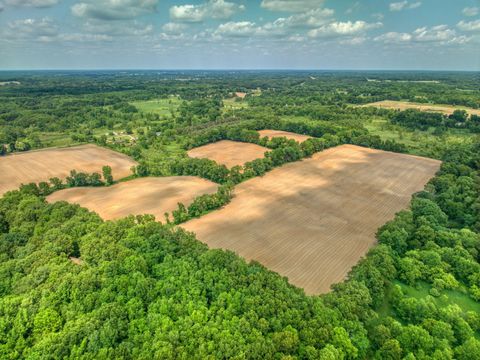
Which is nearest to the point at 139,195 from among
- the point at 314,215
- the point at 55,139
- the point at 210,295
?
the point at 314,215

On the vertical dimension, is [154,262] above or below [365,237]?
above

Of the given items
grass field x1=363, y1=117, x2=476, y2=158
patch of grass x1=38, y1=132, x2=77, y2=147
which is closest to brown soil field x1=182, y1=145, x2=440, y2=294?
grass field x1=363, y1=117, x2=476, y2=158

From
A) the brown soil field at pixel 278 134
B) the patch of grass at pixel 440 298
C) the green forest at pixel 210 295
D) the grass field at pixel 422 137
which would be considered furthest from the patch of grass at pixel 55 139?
the grass field at pixel 422 137

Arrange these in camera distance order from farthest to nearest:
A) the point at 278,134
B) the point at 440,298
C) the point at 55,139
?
the point at 278,134
the point at 55,139
the point at 440,298

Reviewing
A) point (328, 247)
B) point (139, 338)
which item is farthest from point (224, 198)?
point (139, 338)

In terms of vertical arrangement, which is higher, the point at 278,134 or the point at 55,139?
the point at 278,134

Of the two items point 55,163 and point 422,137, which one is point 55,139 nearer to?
point 55,163

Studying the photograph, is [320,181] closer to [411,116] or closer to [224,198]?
[224,198]
